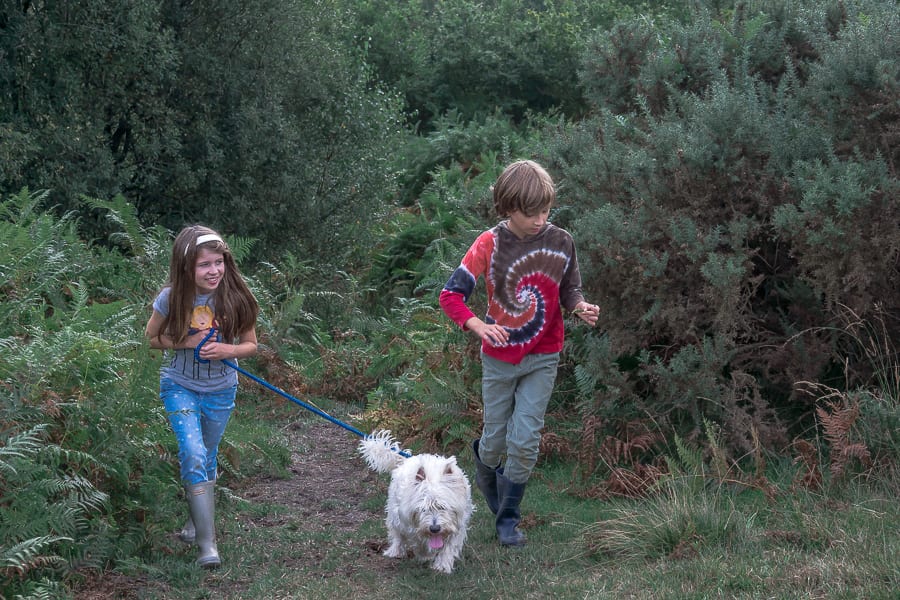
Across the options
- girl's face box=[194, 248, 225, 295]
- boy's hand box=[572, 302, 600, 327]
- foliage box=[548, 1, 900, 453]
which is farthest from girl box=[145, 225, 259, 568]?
foliage box=[548, 1, 900, 453]

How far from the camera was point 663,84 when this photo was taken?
27.2 ft

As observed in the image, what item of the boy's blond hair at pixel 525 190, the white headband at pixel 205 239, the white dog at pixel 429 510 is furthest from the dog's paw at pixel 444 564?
the white headband at pixel 205 239

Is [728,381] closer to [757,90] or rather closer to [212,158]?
[757,90]

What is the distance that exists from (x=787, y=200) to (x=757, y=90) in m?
1.48

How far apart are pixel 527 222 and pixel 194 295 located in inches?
72.9

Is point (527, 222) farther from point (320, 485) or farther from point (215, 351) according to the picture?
point (320, 485)

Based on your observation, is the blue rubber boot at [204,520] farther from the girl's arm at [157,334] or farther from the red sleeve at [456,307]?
the red sleeve at [456,307]

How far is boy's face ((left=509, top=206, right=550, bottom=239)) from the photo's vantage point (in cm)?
542

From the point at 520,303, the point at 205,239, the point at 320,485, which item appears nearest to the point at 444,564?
the point at 520,303

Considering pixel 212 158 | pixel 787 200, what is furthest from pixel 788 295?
pixel 212 158

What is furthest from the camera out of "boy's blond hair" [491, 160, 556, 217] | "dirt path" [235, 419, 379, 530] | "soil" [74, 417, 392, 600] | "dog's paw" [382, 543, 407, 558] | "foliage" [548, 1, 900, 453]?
"dirt path" [235, 419, 379, 530]

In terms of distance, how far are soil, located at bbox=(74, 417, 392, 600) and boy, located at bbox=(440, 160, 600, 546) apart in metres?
1.08

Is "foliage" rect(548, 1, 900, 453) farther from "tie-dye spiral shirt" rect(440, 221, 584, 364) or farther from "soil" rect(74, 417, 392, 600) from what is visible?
"soil" rect(74, 417, 392, 600)

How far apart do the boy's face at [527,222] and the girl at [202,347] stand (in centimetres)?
152
